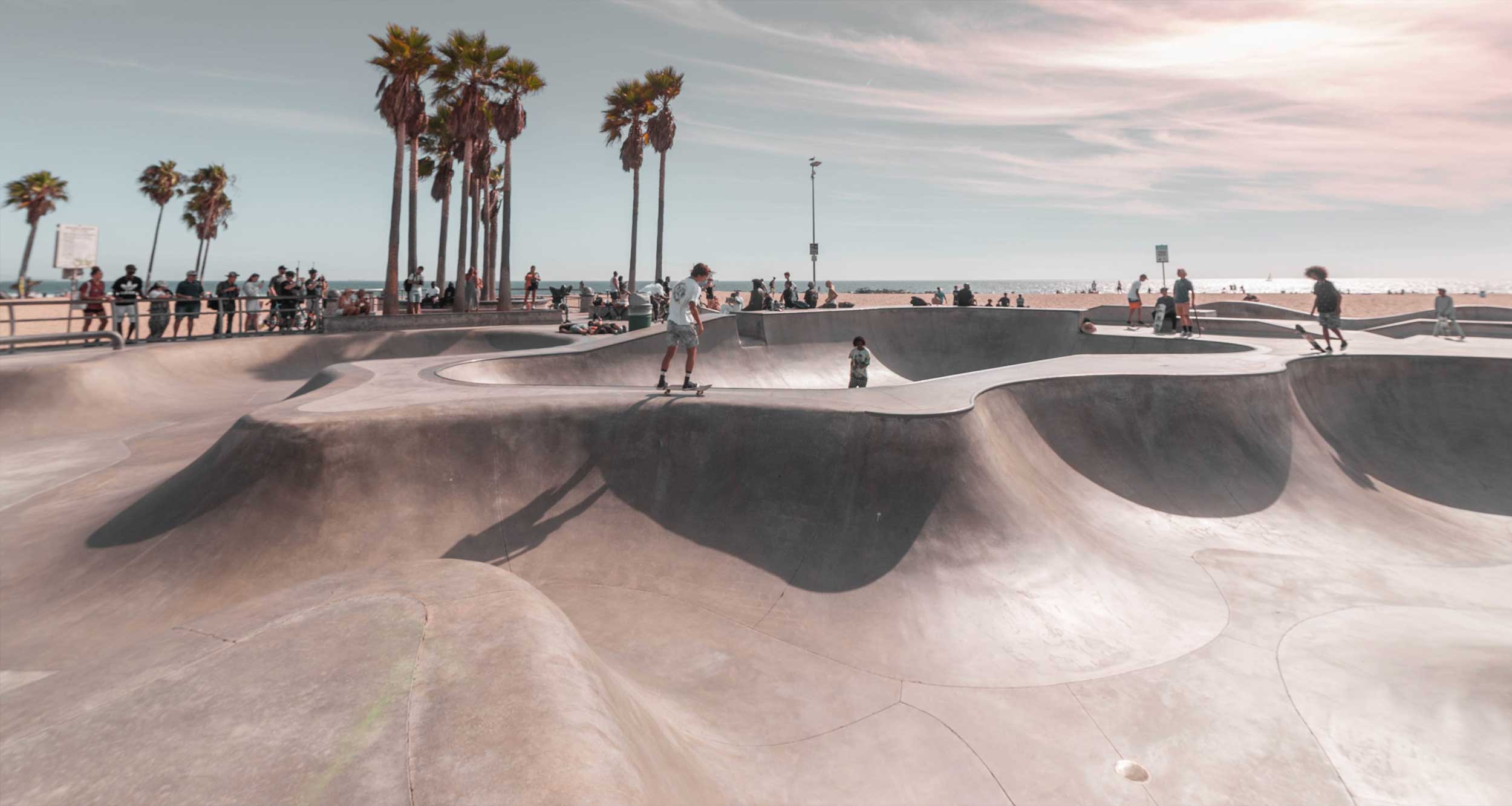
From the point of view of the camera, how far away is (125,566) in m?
6.41

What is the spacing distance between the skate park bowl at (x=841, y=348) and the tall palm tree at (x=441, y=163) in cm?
1783

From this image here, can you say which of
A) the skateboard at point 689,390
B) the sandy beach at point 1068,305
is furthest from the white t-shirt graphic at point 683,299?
the sandy beach at point 1068,305

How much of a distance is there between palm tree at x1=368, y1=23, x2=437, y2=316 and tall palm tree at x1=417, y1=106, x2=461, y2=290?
6.53 metres

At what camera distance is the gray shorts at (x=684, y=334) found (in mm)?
8547

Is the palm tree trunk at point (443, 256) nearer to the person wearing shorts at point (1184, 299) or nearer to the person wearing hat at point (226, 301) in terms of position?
the person wearing hat at point (226, 301)

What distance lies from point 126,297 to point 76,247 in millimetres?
2978

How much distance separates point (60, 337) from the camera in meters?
14.9

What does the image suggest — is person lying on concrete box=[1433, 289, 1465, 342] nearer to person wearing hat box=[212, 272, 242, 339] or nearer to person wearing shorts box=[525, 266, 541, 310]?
person wearing shorts box=[525, 266, 541, 310]

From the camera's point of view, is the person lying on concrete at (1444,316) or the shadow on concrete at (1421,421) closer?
the shadow on concrete at (1421,421)

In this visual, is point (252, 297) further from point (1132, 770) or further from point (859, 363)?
point (1132, 770)

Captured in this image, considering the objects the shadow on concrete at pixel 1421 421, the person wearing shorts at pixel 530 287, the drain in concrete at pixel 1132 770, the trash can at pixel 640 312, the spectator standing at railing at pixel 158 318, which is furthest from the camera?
the person wearing shorts at pixel 530 287

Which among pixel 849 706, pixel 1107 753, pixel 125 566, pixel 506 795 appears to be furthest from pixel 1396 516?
pixel 125 566

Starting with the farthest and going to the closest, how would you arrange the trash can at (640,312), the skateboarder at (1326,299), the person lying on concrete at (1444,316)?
the trash can at (640,312), the person lying on concrete at (1444,316), the skateboarder at (1326,299)

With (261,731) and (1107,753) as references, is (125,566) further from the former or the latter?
(1107,753)
